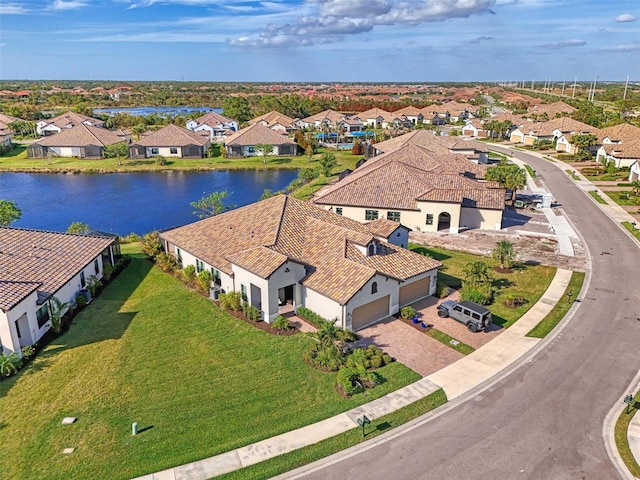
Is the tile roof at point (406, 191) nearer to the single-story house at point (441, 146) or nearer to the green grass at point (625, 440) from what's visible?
the single-story house at point (441, 146)

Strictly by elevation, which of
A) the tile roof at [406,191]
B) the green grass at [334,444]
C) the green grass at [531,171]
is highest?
the tile roof at [406,191]

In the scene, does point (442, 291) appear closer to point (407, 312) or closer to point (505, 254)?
point (407, 312)

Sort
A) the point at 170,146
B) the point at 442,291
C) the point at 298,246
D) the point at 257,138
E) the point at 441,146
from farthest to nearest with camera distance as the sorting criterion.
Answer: the point at 257,138, the point at 170,146, the point at 441,146, the point at 442,291, the point at 298,246

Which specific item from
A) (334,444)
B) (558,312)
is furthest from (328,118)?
(334,444)

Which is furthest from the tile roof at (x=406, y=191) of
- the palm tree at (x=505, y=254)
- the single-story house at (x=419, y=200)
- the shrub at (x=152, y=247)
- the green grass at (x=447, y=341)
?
the green grass at (x=447, y=341)

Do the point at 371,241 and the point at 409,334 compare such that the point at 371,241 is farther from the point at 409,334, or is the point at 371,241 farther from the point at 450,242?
the point at 450,242

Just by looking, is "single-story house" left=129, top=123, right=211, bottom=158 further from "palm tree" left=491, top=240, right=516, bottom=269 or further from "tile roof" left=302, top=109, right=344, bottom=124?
"palm tree" left=491, top=240, right=516, bottom=269

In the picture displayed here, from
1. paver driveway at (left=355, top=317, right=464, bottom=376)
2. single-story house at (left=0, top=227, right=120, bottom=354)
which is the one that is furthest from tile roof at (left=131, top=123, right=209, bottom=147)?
paver driveway at (left=355, top=317, right=464, bottom=376)
